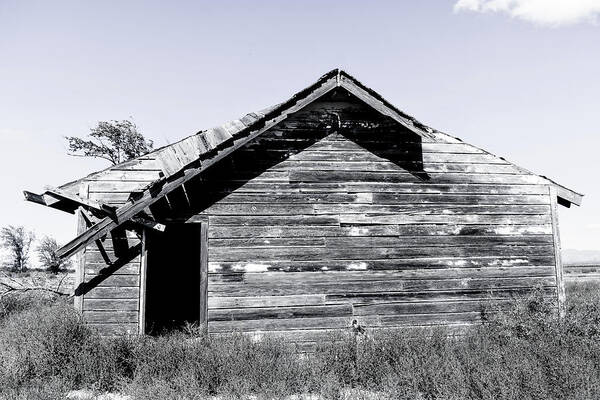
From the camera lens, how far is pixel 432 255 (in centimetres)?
841

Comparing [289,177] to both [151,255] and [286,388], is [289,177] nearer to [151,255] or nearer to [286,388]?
[286,388]

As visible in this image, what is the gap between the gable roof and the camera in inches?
255

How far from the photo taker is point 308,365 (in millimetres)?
6559

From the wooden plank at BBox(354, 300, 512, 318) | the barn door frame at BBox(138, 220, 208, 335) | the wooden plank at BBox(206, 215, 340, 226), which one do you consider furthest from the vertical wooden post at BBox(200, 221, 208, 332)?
the wooden plank at BBox(354, 300, 512, 318)

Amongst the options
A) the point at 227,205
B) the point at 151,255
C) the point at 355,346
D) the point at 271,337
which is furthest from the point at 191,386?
the point at 151,255

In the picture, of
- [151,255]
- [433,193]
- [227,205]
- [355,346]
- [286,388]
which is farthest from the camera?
[151,255]

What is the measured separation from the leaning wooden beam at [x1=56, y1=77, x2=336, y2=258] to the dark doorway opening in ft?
15.3

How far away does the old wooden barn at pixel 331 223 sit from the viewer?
7.73 meters

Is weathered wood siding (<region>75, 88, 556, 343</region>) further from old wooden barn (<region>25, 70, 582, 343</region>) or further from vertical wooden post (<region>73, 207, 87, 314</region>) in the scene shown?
vertical wooden post (<region>73, 207, 87, 314</region>)

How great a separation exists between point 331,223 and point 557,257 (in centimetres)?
465

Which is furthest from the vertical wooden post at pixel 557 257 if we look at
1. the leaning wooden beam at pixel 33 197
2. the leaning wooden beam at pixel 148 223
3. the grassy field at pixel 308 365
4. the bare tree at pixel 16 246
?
the bare tree at pixel 16 246

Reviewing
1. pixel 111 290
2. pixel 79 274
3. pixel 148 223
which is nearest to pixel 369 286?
pixel 148 223

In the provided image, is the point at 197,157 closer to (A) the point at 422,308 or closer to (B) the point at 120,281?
(B) the point at 120,281

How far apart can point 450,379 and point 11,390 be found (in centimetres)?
550
